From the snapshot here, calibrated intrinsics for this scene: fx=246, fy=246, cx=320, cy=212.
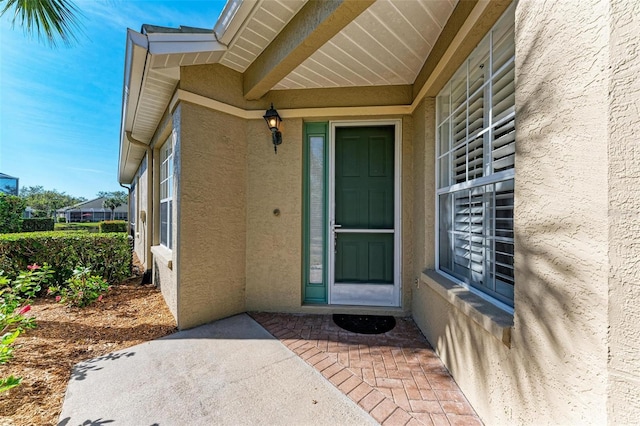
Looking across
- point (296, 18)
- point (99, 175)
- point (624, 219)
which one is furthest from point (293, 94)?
point (99, 175)

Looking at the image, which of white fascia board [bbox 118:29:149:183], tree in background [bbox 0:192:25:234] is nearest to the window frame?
white fascia board [bbox 118:29:149:183]

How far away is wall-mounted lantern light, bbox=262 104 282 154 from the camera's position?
3.31 m

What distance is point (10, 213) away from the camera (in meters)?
7.79

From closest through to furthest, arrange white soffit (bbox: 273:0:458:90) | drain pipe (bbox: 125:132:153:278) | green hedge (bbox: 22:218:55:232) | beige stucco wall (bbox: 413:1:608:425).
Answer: beige stucco wall (bbox: 413:1:608:425), white soffit (bbox: 273:0:458:90), drain pipe (bbox: 125:132:153:278), green hedge (bbox: 22:218:55:232)

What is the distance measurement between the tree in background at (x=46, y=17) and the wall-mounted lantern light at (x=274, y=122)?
2223 mm

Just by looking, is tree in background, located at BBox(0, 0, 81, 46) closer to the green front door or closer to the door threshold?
the green front door

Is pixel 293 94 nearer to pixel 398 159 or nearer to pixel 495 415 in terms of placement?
pixel 398 159

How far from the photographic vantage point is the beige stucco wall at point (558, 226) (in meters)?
1.03

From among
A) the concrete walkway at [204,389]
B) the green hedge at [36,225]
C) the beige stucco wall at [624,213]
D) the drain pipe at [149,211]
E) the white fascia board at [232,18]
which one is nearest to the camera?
the beige stucco wall at [624,213]

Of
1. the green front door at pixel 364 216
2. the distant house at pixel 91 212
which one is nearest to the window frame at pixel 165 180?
the green front door at pixel 364 216

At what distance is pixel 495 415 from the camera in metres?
1.61

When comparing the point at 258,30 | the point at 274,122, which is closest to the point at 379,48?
the point at 258,30

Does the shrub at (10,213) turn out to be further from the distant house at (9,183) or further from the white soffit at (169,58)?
the distant house at (9,183)

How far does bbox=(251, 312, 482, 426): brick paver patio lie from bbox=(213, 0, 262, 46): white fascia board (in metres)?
3.48
